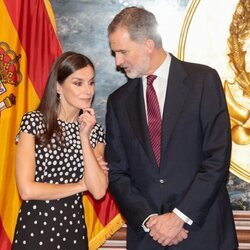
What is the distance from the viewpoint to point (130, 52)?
8.96 ft

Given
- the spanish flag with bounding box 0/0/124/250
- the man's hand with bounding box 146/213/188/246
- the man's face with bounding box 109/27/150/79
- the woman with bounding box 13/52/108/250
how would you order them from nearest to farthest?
the man's hand with bounding box 146/213/188/246
the woman with bounding box 13/52/108/250
the man's face with bounding box 109/27/150/79
the spanish flag with bounding box 0/0/124/250

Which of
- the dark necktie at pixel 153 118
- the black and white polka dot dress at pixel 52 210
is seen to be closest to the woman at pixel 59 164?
the black and white polka dot dress at pixel 52 210

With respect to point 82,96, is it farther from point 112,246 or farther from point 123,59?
point 112,246

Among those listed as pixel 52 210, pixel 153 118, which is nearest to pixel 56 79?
pixel 153 118

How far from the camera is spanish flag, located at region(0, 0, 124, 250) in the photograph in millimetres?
3336

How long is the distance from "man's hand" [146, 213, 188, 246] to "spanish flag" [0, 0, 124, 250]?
114cm

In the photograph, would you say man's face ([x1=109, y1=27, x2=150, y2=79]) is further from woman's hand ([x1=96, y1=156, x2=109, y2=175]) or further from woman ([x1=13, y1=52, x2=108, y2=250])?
woman's hand ([x1=96, y1=156, x2=109, y2=175])

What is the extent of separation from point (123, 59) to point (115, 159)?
49cm

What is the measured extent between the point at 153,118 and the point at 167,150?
18cm

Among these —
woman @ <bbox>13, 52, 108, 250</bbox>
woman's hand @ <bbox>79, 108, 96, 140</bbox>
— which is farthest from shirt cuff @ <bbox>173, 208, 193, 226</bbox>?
woman's hand @ <bbox>79, 108, 96, 140</bbox>

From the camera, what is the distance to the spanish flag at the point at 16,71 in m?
3.34

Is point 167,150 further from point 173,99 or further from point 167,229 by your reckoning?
point 167,229

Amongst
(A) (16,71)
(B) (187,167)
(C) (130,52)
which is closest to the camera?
(B) (187,167)

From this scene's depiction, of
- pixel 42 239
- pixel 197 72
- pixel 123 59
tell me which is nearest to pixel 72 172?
pixel 42 239
